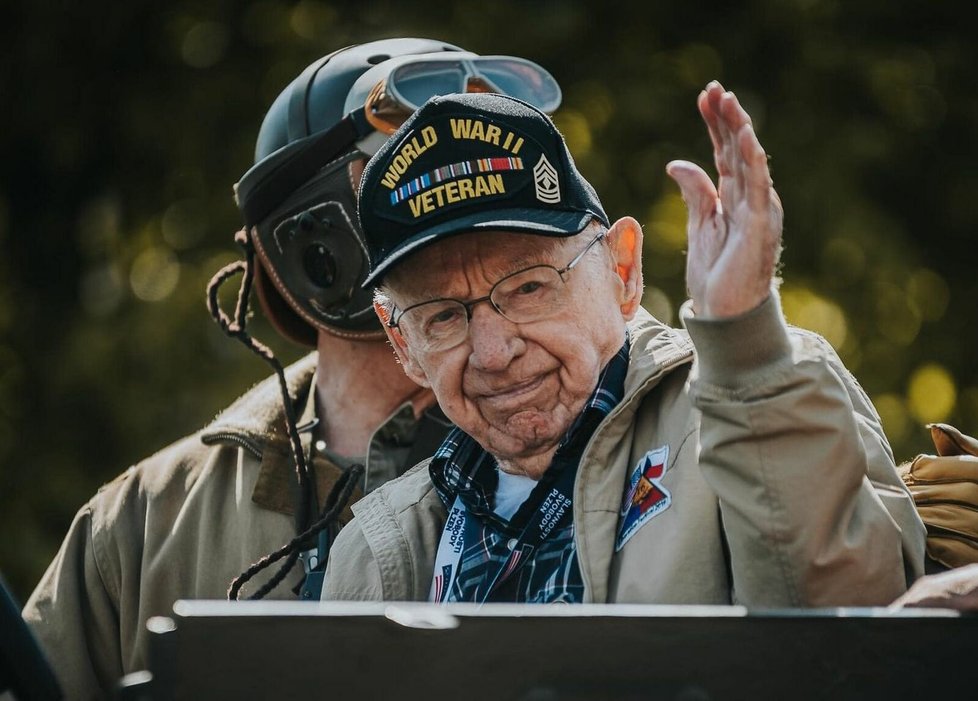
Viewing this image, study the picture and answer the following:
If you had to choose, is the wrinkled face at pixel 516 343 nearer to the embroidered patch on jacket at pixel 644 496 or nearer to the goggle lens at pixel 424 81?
the embroidered patch on jacket at pixel 644 496

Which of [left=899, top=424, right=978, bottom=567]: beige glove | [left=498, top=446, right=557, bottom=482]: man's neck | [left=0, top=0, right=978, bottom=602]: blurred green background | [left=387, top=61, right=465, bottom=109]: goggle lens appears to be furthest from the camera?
[left=0, top=0, right=978, bottom=602]: blurred green background

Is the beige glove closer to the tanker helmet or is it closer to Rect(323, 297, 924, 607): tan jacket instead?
Rect(323, 297, 924, 607): tan jacket

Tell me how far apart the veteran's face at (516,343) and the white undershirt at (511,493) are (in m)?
0.06

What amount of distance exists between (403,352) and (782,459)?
1111 millimetres

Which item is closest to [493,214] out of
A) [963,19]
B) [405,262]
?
[405,262]

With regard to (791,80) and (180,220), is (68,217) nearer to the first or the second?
(180,220)

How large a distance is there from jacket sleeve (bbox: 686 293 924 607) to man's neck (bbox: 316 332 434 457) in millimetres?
1686

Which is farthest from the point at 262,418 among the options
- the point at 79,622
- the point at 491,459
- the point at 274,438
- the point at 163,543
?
the point at 491,459

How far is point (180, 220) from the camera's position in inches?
273

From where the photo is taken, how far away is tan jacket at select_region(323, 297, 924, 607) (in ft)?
6.64

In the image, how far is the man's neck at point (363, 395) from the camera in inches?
146

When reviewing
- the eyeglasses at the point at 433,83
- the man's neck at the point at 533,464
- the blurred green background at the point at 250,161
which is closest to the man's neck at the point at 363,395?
the eyeglasses at the point at 433,83

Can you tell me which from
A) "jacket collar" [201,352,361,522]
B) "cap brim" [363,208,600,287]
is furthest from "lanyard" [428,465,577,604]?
"jacket collar" [201,352,361,522]

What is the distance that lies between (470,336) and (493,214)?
0.22 m
